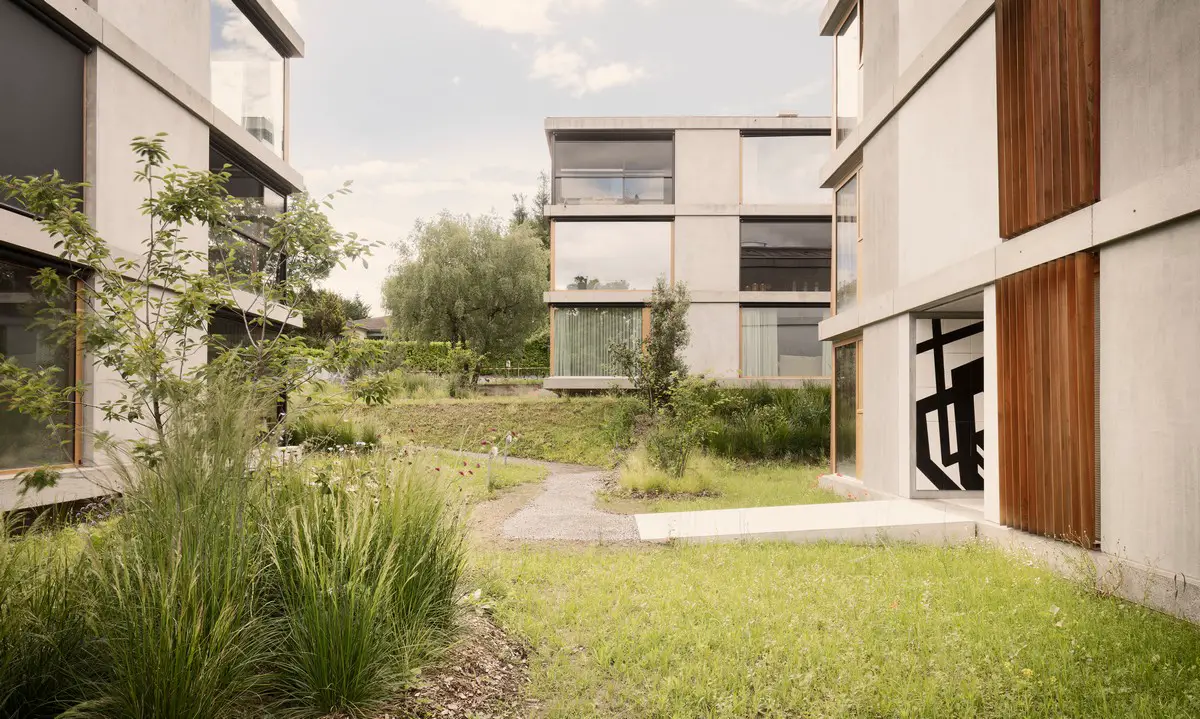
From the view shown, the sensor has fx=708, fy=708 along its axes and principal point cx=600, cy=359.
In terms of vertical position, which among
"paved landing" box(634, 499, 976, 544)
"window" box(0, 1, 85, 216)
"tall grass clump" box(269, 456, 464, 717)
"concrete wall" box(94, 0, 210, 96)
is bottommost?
"paved landing" box(634, 499, 976, 544)

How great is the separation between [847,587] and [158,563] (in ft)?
14.6

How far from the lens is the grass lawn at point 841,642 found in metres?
3.47

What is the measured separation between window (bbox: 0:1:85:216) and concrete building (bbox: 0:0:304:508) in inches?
0.4

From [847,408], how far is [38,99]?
11195 millimetres

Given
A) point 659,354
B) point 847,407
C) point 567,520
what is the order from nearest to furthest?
point 567,520
point 847,407
point 659,354

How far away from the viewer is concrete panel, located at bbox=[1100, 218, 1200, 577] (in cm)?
454

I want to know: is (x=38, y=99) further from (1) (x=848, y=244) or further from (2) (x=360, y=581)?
(1) (x=848, y=244)

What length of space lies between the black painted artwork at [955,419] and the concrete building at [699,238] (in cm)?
1090

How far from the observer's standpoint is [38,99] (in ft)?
23.7

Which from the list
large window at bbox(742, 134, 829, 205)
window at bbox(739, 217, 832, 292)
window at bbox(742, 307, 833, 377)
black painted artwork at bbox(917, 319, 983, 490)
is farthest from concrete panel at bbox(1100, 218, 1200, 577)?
large window at bbox(742, 134, 829, 205)

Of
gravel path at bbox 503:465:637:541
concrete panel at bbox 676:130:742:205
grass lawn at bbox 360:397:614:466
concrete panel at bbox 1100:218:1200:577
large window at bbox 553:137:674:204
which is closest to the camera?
concrete panel at bbox 1100:218:1200:577

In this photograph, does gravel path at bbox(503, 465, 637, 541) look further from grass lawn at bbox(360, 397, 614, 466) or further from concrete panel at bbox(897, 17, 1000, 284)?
grass lawn at bbox(360, 397, 614, 466)

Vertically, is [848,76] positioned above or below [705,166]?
below

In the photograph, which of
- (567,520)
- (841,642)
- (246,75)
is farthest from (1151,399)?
Result: (246,75)
